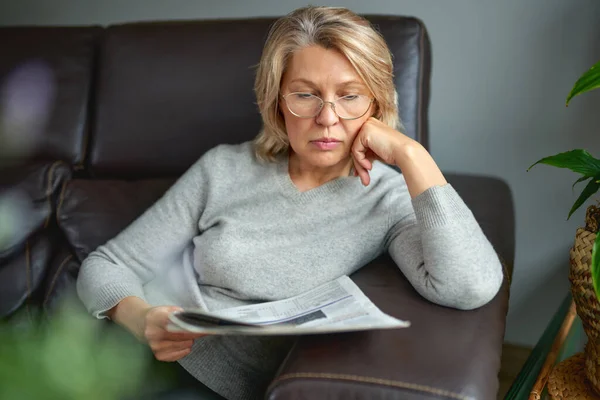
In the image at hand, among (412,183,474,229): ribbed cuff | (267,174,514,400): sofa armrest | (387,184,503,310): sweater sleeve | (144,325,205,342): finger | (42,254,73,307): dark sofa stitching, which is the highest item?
(412,183,474,229): ribbed cuff

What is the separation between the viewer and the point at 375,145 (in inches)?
48.8

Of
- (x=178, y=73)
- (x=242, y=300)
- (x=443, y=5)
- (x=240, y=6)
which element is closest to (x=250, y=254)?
(x=242, y=300)

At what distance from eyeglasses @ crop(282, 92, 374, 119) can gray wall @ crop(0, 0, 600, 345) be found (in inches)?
27.3

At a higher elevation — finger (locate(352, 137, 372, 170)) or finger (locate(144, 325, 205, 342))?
finger (locate(352, 137, 372, 170))

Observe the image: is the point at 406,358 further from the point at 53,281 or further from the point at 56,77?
the point at 56,77

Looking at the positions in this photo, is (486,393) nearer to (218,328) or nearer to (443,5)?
(218,328)

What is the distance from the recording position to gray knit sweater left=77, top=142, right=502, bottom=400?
1.23 m

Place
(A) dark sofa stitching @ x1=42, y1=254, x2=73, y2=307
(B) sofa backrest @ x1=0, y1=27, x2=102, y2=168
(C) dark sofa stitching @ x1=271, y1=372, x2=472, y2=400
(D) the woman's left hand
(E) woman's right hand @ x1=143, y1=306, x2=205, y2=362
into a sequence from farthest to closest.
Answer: (B) sofa backrest @ x1=0, y1=27, x2=102, y2=168, (A) dark sofa stitching @ x1=42, y1=254, x2=73, y2=307, (D) the woman's left hand, (E) woman's right hand @ x1=143, y1=306, x2=205, y2=362, (C) dark sofa stitching @ x1=271, y1=372, x2=472, y2=400

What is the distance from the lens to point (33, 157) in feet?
5.76

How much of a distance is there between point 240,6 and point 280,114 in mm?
889

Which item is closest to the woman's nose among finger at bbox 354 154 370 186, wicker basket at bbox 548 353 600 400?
finger at bbox 354 154 370 186

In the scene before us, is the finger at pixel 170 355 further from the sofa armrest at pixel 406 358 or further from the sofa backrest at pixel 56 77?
the sofa backrest at pixel 56 77

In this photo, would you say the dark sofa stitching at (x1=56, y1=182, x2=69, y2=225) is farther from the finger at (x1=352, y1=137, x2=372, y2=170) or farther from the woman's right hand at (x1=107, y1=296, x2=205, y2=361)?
the finger at (x1=352, y1=137, x2=372, y2=170)

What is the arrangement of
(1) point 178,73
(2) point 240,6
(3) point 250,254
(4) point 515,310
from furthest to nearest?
1. (2) point 240,6
2. (4) point 515,310
3. (1) point 178,73
4. (3) point 250,254
